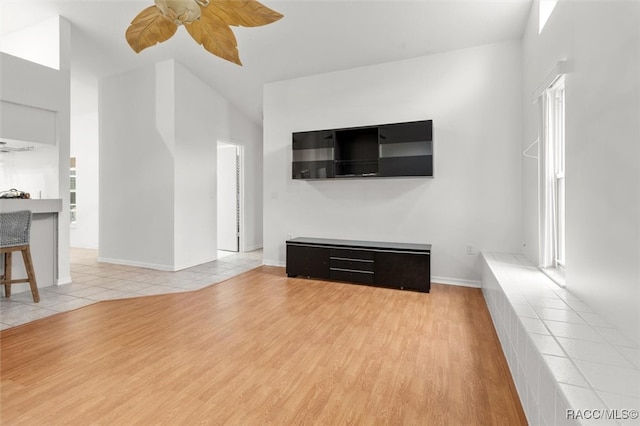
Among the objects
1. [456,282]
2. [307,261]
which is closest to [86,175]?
[307,261]

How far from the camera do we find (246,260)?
5.79 meters

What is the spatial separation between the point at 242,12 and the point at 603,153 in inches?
87.3

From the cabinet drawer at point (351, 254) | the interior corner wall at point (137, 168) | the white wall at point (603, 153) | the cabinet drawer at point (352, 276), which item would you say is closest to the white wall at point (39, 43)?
the interior corner wall at point (137, 168)

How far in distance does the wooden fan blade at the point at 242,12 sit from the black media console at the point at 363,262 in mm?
2911

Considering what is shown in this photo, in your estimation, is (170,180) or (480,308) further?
(170,180)

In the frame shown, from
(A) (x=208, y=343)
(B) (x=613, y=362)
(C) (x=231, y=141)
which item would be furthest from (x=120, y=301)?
(B) (x=613, y=362)

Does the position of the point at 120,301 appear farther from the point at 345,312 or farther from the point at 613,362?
the point at 613,362

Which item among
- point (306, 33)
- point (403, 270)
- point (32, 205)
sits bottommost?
point (403, 270)

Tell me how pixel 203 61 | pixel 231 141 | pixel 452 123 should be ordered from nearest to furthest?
pixel 452 123
pixel 203 61
pixel 231 141

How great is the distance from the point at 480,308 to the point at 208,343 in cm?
268

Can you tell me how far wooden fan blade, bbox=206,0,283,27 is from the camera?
1.86 m

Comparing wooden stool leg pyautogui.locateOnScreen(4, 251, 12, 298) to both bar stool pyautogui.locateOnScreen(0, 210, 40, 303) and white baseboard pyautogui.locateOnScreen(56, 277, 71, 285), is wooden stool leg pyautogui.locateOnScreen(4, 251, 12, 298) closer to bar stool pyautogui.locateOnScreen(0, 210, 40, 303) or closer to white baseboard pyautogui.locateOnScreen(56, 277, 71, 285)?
bar stool pyautogui.locateOnScreen(0, 210, 40, 303)

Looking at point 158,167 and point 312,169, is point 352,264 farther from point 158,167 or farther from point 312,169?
point 158,167

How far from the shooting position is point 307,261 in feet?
14.6
